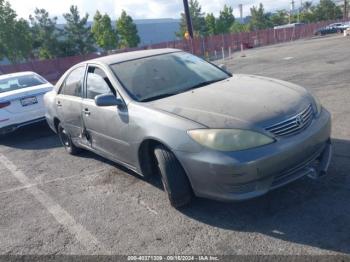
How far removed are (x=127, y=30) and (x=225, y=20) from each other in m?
23.2

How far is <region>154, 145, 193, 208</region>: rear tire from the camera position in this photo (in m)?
3.55

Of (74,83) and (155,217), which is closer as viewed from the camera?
(155,217)

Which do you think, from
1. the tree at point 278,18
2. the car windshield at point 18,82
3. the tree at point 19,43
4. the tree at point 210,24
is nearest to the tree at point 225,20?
the tree at point 210,24

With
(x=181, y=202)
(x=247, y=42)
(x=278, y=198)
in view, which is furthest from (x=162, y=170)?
(x=247, y=42)

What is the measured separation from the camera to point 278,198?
12.2 ft

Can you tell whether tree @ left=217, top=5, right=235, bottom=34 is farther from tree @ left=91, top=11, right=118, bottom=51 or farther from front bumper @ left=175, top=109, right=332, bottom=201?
front bumper @ left=175, top=109, right=332, bottom=201

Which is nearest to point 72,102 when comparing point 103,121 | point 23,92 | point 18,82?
point 103,121

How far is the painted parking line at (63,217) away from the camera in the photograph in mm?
3432

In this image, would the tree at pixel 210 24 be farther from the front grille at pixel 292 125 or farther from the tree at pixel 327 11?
the front grille at pixel 292 125

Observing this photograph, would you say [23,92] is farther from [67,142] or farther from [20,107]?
Result: [67,142]

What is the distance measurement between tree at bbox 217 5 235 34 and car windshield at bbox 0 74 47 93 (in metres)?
68.4

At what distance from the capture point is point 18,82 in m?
8.36

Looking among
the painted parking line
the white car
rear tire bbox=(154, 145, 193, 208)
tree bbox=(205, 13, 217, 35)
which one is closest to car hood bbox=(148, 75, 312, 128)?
rear tire bbox=(154, 145, 193, 208)

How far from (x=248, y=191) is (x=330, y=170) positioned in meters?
1.39
